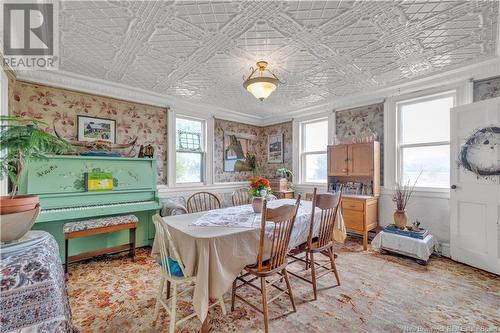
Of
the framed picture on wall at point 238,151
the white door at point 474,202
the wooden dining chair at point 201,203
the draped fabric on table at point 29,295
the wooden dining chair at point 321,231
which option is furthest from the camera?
the framed picture on wall at point 238,151

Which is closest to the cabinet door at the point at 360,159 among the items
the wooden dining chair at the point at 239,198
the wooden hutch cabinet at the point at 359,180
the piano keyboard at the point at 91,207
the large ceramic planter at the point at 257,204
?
the wooden hutch cabinet at the point at 359,180

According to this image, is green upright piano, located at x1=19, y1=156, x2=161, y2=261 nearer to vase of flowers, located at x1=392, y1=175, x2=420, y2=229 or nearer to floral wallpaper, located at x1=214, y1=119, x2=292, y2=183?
floral wallpaper, located at x1=214, y1=119, x2=292, y2=183

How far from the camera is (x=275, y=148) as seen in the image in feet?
19.0

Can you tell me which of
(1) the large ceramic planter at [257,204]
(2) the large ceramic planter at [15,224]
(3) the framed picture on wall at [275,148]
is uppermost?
(3) the framed picture on wall at [275,148]

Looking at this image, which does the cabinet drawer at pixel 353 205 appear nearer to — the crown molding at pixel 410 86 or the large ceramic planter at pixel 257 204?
the crown molding at pixel 410 86

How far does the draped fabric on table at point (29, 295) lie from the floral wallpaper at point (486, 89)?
15.3ft

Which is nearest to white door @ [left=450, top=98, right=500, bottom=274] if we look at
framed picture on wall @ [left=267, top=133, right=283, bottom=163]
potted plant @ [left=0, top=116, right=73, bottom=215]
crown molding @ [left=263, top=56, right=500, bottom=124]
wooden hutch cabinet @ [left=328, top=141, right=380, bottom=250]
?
crown molding @ [left=263, top=56, right=500, bottom=124]

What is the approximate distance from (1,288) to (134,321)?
1430 millimetres

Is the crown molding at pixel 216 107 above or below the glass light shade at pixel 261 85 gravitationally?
above

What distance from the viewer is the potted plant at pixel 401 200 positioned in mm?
3420

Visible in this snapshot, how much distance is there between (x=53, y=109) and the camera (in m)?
3.23

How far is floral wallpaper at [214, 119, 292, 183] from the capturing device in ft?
16.9

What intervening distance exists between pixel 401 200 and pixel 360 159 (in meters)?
0.88

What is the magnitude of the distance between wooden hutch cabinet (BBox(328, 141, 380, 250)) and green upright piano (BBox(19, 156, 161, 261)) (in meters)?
3.11
